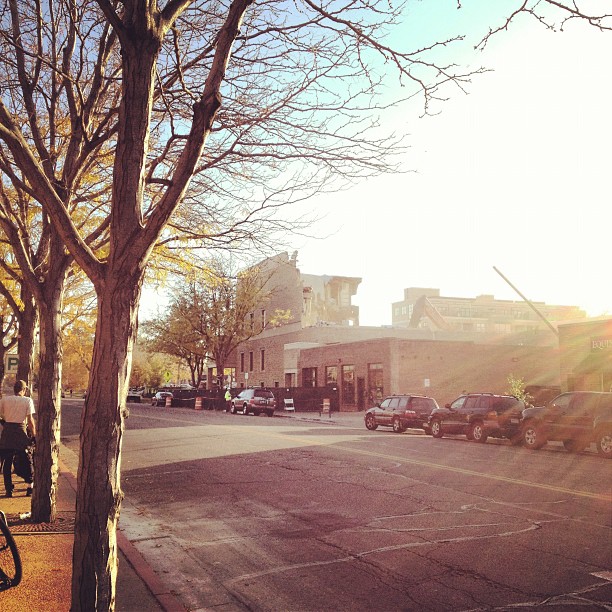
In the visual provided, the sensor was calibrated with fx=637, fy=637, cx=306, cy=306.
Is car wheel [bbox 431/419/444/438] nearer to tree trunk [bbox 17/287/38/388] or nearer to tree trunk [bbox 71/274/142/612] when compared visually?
tree trunk [bbox 17/287/38/388]

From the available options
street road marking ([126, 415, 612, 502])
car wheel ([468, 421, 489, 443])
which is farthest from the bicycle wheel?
car wheel ([468, 421, 489, 443])

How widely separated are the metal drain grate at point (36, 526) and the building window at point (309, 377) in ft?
139

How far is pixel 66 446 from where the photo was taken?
19641 mm

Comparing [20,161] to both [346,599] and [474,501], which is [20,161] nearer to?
[346,599]

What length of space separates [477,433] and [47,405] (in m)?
16.6

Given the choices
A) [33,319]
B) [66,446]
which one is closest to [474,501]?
[33,319]

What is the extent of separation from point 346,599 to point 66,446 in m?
16.0

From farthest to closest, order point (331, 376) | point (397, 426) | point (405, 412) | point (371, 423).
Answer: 1. point (331, 376)
2. point (371, 423)
3. point (397, 426)
4. point (405, 412)

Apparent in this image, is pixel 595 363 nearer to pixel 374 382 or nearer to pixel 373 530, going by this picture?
pixel 374 382

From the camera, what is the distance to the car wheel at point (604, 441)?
57.1ft

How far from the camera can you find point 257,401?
132ft

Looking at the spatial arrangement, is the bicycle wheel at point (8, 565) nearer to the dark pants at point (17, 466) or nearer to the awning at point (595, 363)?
the dark pants at point (17, 466)

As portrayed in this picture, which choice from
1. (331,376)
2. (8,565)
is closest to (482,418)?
(8,565)

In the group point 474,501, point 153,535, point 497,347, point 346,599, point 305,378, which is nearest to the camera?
point 346,599
